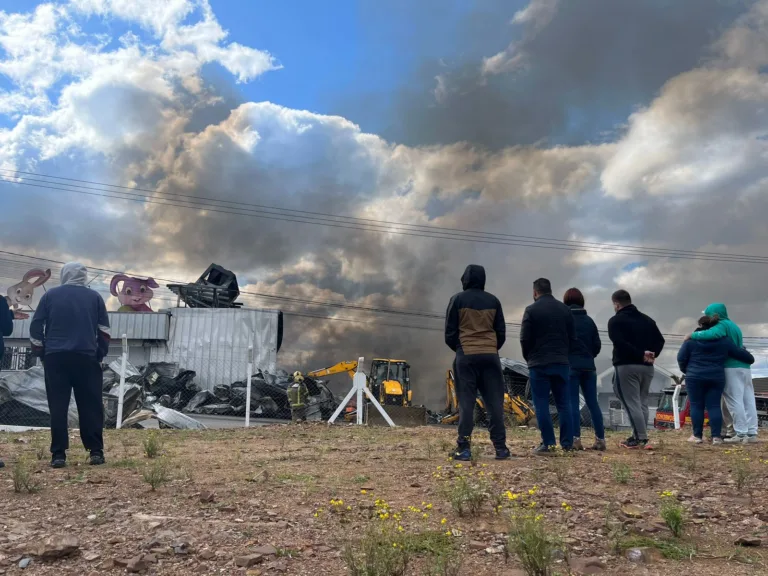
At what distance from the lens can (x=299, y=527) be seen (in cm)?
307

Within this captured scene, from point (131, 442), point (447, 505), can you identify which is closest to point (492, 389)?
point (447, 505)

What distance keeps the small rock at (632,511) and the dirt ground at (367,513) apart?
12 millimetres

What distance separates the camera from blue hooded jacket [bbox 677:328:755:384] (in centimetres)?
729

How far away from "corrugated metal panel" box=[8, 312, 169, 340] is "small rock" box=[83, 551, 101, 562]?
33.7 meters

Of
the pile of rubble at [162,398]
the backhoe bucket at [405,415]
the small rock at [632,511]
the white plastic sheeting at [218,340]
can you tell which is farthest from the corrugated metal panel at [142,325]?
the small rock at [632,511]

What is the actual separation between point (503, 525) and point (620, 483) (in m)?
1.44

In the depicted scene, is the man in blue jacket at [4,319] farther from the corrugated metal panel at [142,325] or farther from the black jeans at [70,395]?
the corrugated metal panel at [142,325]

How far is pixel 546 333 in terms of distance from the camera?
579 cm

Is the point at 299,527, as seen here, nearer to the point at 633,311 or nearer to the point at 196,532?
the point at 196,532

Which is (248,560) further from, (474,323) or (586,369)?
(586,369)

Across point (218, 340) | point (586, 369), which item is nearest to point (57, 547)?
point (586, 369)

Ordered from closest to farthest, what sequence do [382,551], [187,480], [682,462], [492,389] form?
[382,551], [187,480], [682,462], [492,389]

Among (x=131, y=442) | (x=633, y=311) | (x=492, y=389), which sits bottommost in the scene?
(x=131, y=442)

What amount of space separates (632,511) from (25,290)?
44648 mm
